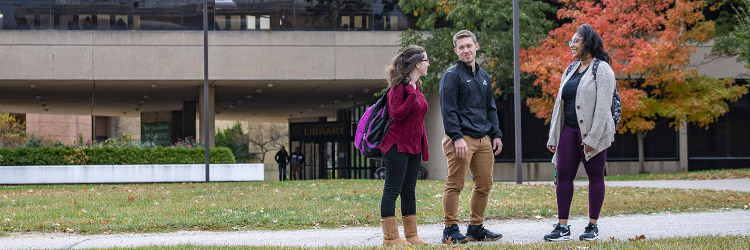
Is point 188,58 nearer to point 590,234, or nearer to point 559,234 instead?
point 559,234

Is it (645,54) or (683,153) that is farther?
(683,153)

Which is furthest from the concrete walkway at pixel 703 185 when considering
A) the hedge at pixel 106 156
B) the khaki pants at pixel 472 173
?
the hedge at pixel 106 156

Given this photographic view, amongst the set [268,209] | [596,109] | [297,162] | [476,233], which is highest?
[596,109]

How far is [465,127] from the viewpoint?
6.86 meters

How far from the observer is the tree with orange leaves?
2286cm

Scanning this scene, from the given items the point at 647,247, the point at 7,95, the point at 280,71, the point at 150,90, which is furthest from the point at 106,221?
the point at 7,95

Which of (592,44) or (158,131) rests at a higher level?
(592,44)

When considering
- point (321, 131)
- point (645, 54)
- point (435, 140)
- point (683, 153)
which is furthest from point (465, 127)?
point (321, 131)

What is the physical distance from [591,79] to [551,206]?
4.31 metres

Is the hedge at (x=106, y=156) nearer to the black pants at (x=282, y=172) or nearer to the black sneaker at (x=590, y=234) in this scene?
the black pants at (x=282, y=172)

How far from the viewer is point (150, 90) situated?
29984 millimetres

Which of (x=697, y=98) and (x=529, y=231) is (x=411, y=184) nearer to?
(x=529, y=231)

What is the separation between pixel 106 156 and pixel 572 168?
19874 mm

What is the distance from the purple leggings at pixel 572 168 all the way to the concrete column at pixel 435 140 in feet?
66.9
